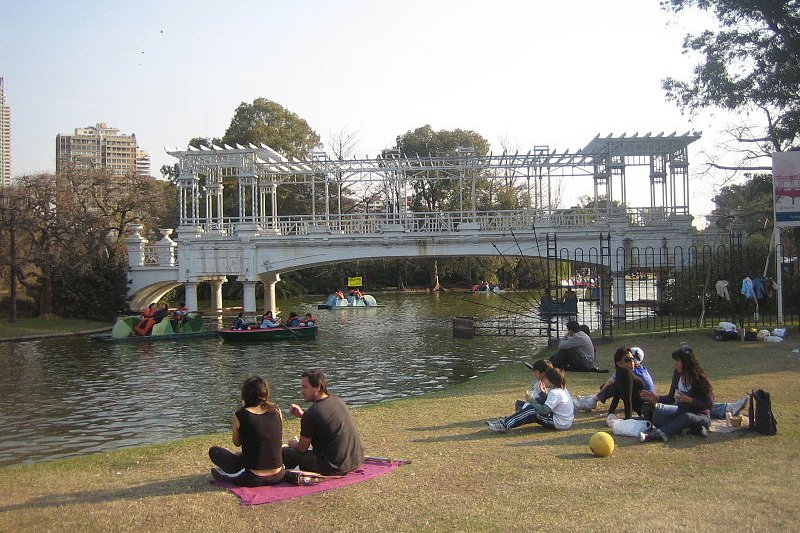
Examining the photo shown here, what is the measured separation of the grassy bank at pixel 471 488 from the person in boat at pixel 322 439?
0.44 meters

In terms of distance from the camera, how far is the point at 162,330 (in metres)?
32.2

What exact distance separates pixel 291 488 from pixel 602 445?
12.0ft

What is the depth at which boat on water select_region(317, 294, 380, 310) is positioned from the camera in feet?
170

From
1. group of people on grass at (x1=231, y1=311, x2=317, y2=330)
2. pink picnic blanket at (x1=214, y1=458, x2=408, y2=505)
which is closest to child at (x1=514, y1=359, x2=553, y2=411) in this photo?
pink picnic blanket at (x1=214, y1=458, x2=408, y2=505)

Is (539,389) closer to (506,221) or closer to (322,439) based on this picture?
(322,439)

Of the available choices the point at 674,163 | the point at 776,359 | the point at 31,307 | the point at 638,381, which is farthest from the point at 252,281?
the point at 638,381

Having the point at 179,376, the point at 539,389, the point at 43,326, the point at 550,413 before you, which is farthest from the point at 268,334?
the point at 550,413

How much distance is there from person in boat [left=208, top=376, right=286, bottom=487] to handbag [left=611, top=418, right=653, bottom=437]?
4473 mm

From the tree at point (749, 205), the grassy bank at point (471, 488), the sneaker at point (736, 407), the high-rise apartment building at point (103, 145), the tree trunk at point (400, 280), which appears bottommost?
the grassy bank at point (471, 488)

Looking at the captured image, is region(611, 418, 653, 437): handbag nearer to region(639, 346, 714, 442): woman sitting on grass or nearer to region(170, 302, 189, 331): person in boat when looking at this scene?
region(639, 346, 714, 442): woman sitting on grass

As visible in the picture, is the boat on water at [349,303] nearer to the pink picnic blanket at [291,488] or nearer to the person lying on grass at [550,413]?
the person lying on grass at [550,413]

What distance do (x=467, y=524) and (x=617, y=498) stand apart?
162 centimetres

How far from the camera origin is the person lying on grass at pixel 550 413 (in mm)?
10812

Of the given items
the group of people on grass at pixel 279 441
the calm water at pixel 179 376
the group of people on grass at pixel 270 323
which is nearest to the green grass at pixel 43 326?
the calm water at pixel 179 376
